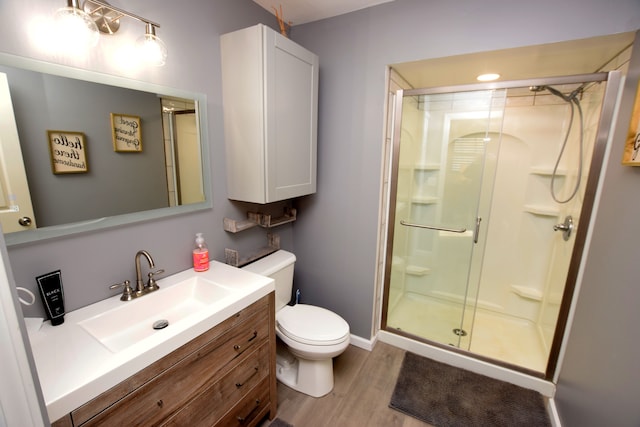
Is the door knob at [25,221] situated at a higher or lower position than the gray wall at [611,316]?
higher

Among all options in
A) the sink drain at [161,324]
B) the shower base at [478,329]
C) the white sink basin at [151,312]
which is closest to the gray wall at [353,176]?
the white sink basin at [151,312]

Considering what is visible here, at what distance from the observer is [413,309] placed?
2.50 meters

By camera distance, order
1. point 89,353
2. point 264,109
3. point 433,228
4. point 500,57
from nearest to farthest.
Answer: point 89,353
point 264,109
point 500,57
point 433,228

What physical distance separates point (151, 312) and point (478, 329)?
241 centimetres

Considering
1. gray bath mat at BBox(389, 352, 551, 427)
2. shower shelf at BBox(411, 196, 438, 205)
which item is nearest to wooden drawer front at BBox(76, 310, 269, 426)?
gray bath mat at BBox(389, 352, 551, 427)

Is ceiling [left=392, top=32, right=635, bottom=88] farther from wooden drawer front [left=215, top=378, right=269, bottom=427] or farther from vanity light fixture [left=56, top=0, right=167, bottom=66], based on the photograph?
wooden drawer front [left=215, top=378, right=269, bottom=427]

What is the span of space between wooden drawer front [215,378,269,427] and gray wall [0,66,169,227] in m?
1.02

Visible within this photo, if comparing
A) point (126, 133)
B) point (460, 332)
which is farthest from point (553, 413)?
point (126, 133)

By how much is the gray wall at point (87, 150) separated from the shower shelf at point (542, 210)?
2706mm

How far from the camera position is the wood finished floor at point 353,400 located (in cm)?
161

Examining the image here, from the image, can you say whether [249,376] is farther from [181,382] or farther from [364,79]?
[364,79]

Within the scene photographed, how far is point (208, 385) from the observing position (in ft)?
3.81

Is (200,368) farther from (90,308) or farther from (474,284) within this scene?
(474,284)

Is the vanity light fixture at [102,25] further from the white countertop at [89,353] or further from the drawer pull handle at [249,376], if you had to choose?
the drawer pull handle at [249,376]
